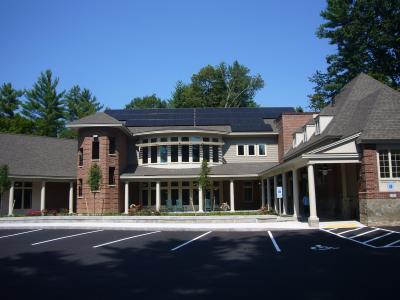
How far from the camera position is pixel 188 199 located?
111ft

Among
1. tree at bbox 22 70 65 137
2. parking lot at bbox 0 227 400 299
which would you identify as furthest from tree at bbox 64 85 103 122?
parking lot at bbox 0 227 400 299

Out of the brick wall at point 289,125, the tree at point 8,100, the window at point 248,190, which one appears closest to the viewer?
the brick wall at point 289,125

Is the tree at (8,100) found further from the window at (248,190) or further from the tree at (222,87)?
the window at (248,190)

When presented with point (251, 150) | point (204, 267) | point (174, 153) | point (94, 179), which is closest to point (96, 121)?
point (94, 179)

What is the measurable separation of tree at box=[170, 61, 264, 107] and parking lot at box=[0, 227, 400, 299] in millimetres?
52207

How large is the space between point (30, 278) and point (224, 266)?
15.1 feet

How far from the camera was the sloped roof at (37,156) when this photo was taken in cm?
3250

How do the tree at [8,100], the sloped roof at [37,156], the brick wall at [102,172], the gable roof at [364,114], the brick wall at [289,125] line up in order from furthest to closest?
the tree at [8,100], the brick wall at [289,125], the sloped roof at [37,156], the brick wall at [102,172], the gable roof at [364,114]

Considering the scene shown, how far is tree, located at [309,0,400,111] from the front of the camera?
121ft

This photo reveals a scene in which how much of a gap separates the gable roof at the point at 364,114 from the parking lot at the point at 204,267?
213 inches

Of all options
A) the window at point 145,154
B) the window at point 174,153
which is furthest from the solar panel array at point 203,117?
the window at point 174,153

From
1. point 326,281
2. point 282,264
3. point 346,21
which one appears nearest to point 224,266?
point 282,264

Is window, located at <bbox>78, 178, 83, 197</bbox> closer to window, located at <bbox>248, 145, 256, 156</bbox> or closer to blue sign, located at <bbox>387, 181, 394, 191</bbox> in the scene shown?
window, located at <bbox>248, 145, 256, 156</bbox>

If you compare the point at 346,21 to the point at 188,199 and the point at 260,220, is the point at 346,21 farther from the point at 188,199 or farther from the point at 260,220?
the point at 260,220
